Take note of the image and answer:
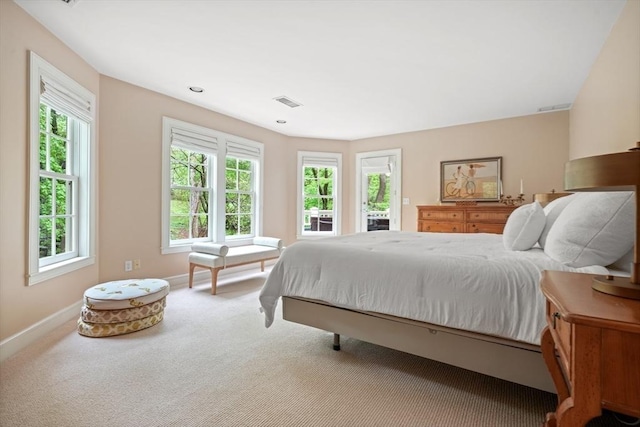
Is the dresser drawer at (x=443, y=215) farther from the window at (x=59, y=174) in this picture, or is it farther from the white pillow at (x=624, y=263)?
the window at (x=59, y=174)

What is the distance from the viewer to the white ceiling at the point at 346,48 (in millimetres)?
2197

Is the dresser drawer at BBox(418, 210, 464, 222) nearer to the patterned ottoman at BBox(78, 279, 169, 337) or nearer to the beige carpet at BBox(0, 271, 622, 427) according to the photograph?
the beige carpet at BBox(0, 271, 622, 427)

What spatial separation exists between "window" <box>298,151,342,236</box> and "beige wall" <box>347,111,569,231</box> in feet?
3.03

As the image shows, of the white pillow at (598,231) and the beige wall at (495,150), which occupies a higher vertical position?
the beige wall at (495,150)

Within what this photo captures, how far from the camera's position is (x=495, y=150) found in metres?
4.70

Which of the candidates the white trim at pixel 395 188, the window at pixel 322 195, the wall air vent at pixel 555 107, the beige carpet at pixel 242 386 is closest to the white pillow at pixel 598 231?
the beige carpet at pixel 242 386

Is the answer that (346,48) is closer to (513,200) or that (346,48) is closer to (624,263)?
(624,263)

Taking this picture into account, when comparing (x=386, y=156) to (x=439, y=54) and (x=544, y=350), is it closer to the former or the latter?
(x=439, y=54)

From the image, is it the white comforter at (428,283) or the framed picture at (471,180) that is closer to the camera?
the white comforter at (428,283)

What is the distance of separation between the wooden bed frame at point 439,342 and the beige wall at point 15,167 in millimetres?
1971

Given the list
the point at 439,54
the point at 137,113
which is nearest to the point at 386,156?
the point at 439,54

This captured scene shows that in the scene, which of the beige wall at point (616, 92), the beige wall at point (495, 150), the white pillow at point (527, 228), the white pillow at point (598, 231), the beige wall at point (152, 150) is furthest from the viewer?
the beige wall at point (495, 150)

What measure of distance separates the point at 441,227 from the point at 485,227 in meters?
0.59

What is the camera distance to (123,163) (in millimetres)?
3514
